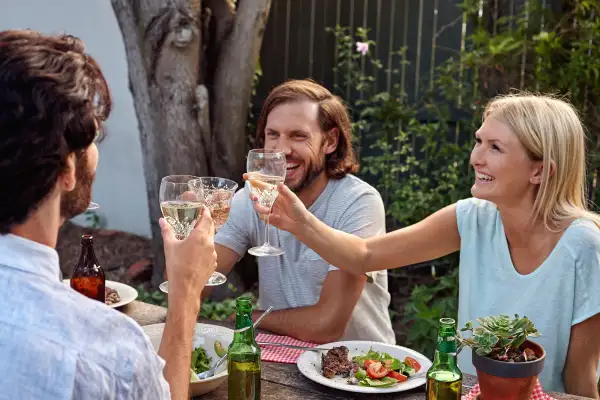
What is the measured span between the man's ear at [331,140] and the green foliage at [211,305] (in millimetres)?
1724

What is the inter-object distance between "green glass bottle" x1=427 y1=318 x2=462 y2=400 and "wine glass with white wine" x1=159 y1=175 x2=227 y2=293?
26.3 inches

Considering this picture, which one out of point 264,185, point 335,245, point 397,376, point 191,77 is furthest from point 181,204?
point 191,77

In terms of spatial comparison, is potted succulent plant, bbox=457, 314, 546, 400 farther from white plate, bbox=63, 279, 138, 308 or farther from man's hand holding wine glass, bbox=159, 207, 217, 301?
white plate, bbox=63, 279, 138, 308

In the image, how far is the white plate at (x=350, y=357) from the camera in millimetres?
1963

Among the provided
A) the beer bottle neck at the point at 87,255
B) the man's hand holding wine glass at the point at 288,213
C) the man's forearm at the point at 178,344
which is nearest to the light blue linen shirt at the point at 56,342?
the man's forearm at the point at 178,344

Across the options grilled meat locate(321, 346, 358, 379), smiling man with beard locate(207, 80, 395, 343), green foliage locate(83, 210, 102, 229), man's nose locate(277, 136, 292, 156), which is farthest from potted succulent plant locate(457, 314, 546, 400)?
green foliage locate(83, 210, 102, 229)

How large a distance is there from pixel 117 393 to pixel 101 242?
4.83 m

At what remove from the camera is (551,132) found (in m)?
2.40

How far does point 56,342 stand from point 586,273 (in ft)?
5.60

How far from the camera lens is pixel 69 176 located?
1.36 metres

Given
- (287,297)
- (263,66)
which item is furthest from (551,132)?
(263,66)

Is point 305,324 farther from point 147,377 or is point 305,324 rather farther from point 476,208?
point 147,377

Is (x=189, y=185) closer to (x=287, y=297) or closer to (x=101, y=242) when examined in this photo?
(x=287, y=297)

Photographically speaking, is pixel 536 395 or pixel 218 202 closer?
pixel 536 395
